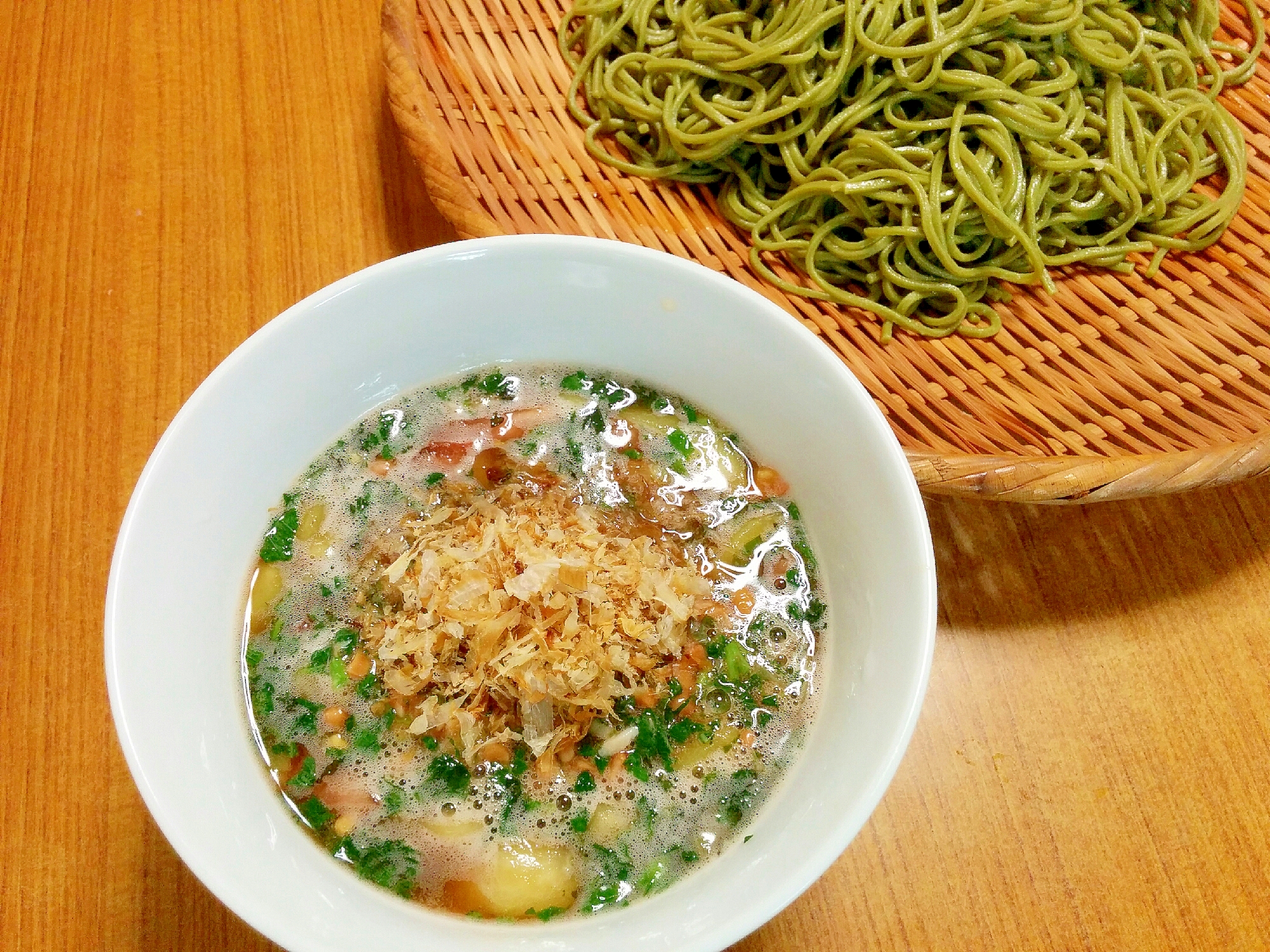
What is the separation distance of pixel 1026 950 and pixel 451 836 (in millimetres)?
989

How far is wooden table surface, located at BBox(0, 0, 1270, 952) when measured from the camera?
4.78ft

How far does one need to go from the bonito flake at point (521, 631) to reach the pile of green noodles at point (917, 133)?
34.9 inches

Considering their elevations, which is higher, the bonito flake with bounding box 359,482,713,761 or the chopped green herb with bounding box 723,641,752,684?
the bonito flake with bounding box 359,482,713,761

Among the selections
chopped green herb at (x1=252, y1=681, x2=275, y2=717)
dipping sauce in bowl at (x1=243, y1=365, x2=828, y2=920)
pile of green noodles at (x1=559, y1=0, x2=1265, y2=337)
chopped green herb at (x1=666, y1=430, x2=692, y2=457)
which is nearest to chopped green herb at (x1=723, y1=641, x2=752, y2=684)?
dipping sauce in bowl at (x1=243, y1=365, x2=828, y2=920)

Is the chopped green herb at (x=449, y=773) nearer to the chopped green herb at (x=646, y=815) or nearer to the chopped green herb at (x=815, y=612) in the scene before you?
the chopped green herb at (x=646, y=815)

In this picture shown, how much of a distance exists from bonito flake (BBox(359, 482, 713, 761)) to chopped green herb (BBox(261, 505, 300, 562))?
176mm

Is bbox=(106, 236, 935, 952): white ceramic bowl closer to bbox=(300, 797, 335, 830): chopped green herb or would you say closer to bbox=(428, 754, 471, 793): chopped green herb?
bbox=(300, 797, 335, 830): chopped green herb

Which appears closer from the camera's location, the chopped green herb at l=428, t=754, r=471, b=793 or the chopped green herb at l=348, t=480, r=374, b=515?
the chopped green herb at l=428, t=754, r=471, b=793

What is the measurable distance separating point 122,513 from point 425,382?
0.72m

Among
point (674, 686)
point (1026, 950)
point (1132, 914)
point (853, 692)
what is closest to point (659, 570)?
point (674, 686)

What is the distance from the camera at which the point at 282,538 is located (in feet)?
4.44

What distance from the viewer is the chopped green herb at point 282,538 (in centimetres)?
134

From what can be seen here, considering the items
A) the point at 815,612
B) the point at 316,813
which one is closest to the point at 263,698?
the point at 316,813

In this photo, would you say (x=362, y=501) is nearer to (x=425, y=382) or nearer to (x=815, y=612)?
(x=425, y=382)
